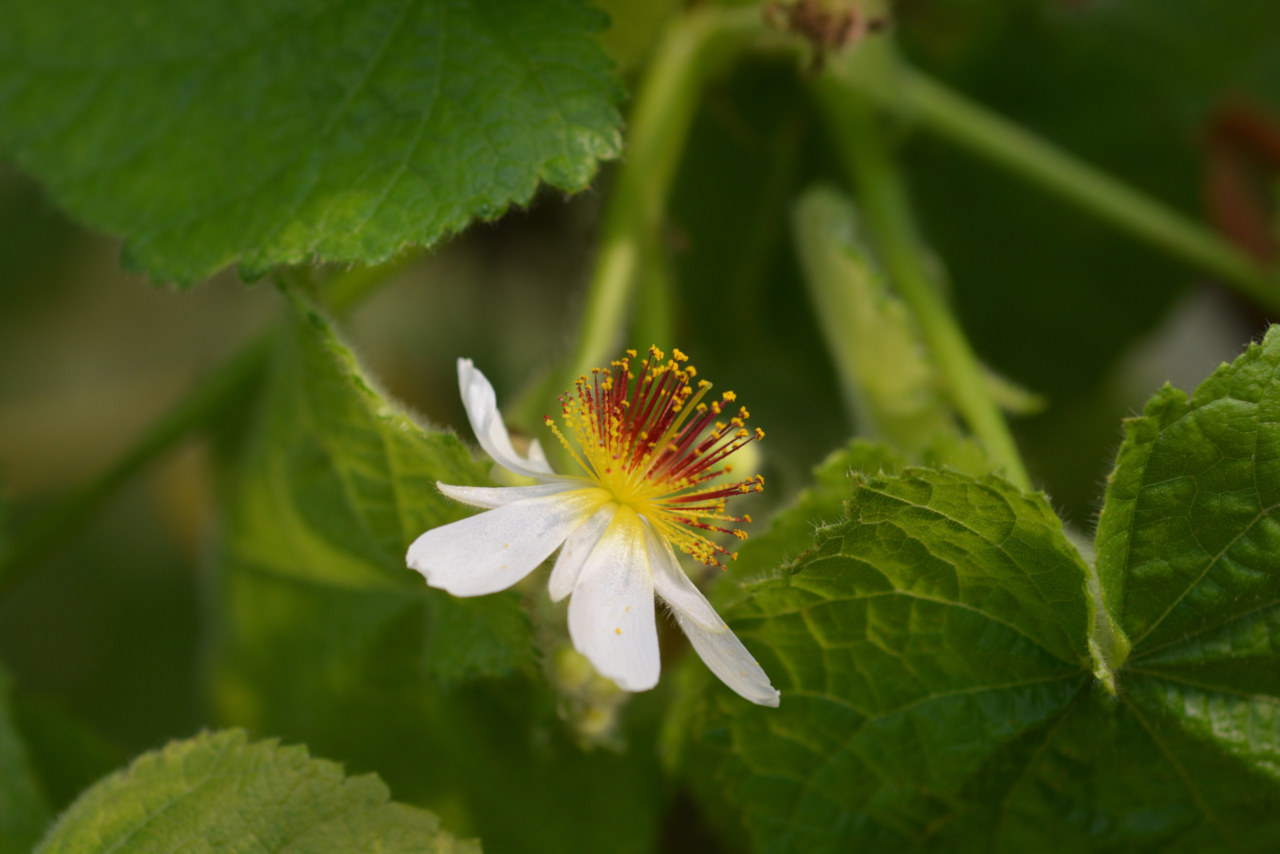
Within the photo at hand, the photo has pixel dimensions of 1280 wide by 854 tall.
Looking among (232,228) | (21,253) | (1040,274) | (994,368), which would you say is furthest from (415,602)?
(21,253)

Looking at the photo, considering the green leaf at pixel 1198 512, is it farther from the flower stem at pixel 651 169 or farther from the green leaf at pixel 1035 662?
the flower stem at pixel 651 169

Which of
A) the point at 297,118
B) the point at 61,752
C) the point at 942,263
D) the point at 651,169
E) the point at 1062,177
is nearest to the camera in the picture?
the point at 297,118

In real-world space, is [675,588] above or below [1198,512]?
below

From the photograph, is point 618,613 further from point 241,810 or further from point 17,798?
point 17,798

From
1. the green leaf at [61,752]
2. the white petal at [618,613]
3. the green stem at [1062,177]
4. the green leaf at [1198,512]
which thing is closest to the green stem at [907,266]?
the green stem at [1062,177]

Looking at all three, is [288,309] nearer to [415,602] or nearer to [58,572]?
[415,602]

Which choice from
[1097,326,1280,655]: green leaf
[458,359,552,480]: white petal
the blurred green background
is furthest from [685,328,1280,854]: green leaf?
the blurred green background

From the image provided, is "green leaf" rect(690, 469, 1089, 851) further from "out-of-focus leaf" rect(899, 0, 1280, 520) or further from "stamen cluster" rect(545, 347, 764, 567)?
"out-of-focus leaf" rect(899, 0, 1280, 520)

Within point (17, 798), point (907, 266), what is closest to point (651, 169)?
point (907, 266)
